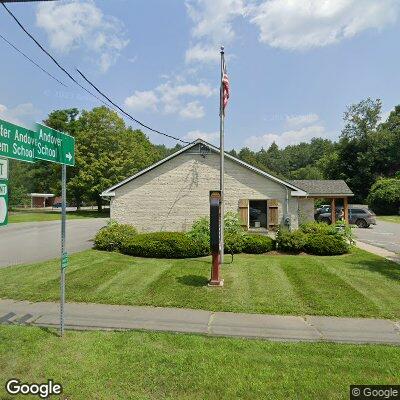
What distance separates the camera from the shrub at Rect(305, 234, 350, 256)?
1520 cm

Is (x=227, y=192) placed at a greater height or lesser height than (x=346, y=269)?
greater

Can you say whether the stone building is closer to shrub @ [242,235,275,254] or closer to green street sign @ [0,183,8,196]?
shrub @ [242,235,275,254]

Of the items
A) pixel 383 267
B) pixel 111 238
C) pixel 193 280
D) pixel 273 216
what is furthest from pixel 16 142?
pixel 273 216

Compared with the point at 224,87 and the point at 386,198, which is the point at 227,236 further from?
the point at 386,198

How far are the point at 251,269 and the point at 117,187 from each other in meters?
9.47

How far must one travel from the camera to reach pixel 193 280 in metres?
10.3

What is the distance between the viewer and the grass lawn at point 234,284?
26.7 feet

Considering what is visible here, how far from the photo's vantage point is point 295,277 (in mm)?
10820

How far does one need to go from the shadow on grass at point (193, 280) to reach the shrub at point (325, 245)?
6.58 m

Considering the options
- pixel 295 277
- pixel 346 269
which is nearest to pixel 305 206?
pixel 346 269

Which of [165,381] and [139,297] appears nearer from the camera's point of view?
[165,381]

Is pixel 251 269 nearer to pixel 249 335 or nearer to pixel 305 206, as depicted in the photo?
pixel 249 335

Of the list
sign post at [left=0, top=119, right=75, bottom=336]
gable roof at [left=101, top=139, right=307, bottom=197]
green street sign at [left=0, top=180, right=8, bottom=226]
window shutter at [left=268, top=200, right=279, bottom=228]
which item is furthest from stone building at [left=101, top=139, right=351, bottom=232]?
green street sign at [left=0, top=180, right=8, bottom=226]

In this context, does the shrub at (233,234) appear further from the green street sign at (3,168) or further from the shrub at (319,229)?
the green street sign at (3,168)
